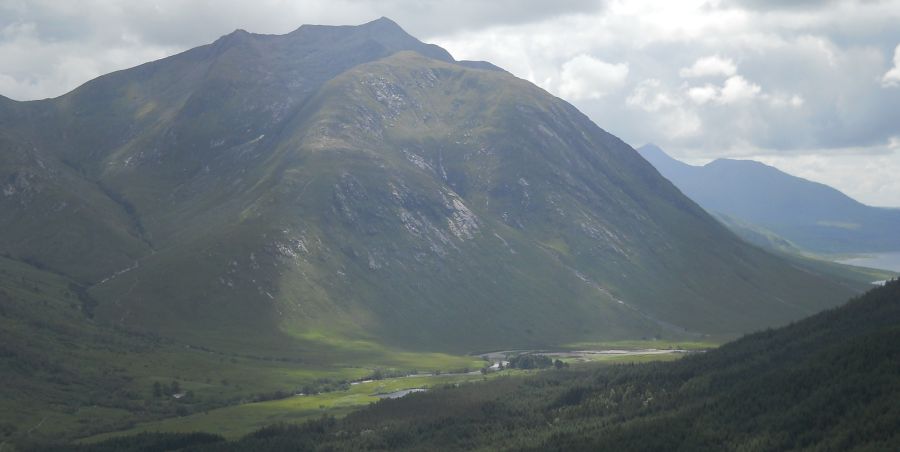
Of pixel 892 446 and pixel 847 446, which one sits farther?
pixel 847 446

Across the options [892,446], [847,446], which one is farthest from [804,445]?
[892,446]

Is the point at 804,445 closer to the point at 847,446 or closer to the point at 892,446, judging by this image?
the point at 847,446

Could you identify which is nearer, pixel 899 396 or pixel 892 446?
pixel 892 446

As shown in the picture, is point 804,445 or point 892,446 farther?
point 804,445
